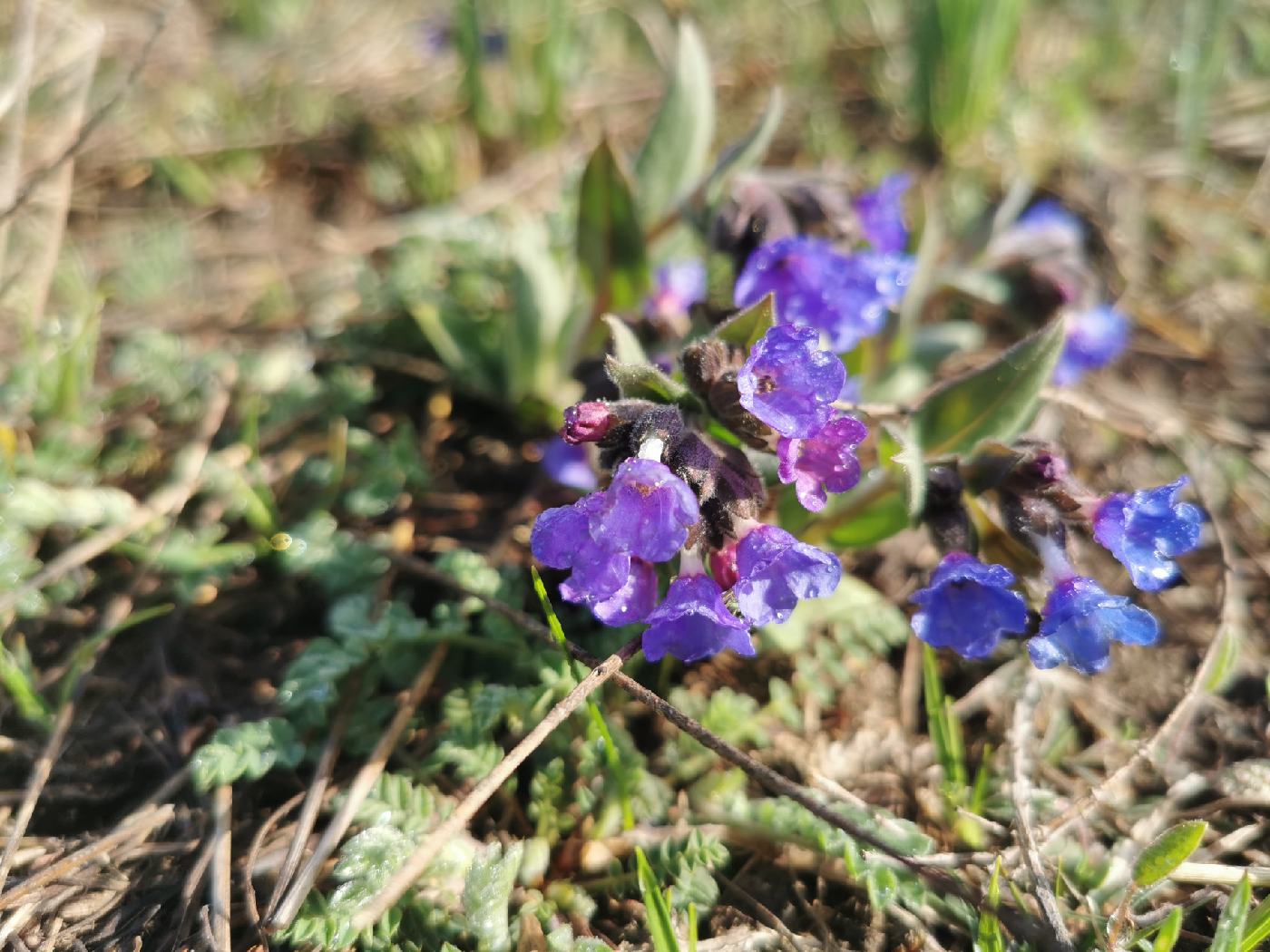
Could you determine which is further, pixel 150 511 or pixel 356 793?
pixel 150 511

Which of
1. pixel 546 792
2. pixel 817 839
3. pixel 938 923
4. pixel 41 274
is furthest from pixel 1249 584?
pixel 41 274

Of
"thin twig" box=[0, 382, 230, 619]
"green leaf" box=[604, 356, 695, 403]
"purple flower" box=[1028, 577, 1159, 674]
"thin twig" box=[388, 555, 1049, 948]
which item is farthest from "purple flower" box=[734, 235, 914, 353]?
"thin twig" box=[0, 382, 230, 619]

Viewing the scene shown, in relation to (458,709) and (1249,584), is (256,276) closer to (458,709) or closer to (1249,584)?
(458,709)

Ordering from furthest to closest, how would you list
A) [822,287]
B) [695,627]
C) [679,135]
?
1. [679,135]
2. [822,287]
3. [695,627]

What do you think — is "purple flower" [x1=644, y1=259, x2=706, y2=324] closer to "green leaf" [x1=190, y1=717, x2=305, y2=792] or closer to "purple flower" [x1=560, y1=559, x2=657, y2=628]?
"purple flower" [x1=560, y1=559, x2=657, y2=628]

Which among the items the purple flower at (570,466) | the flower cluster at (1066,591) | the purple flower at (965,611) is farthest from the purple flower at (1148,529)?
the purple flower at (570,466)

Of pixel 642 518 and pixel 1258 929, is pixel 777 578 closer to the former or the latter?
pixel 642 518

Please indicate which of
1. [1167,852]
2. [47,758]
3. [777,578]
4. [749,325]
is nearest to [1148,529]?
[1167,852]

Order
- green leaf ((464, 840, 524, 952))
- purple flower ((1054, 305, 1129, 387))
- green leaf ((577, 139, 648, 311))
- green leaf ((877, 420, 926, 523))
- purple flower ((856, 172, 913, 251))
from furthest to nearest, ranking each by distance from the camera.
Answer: purple flower ((1054, 305, 1129, 387))
purple flower ((856, 172, 913, 251))
green leaf ((577, 139, 648, 311))
green leaf ((877, 420, 926, 523))
green leaf ((464, 840, 524, 952))
